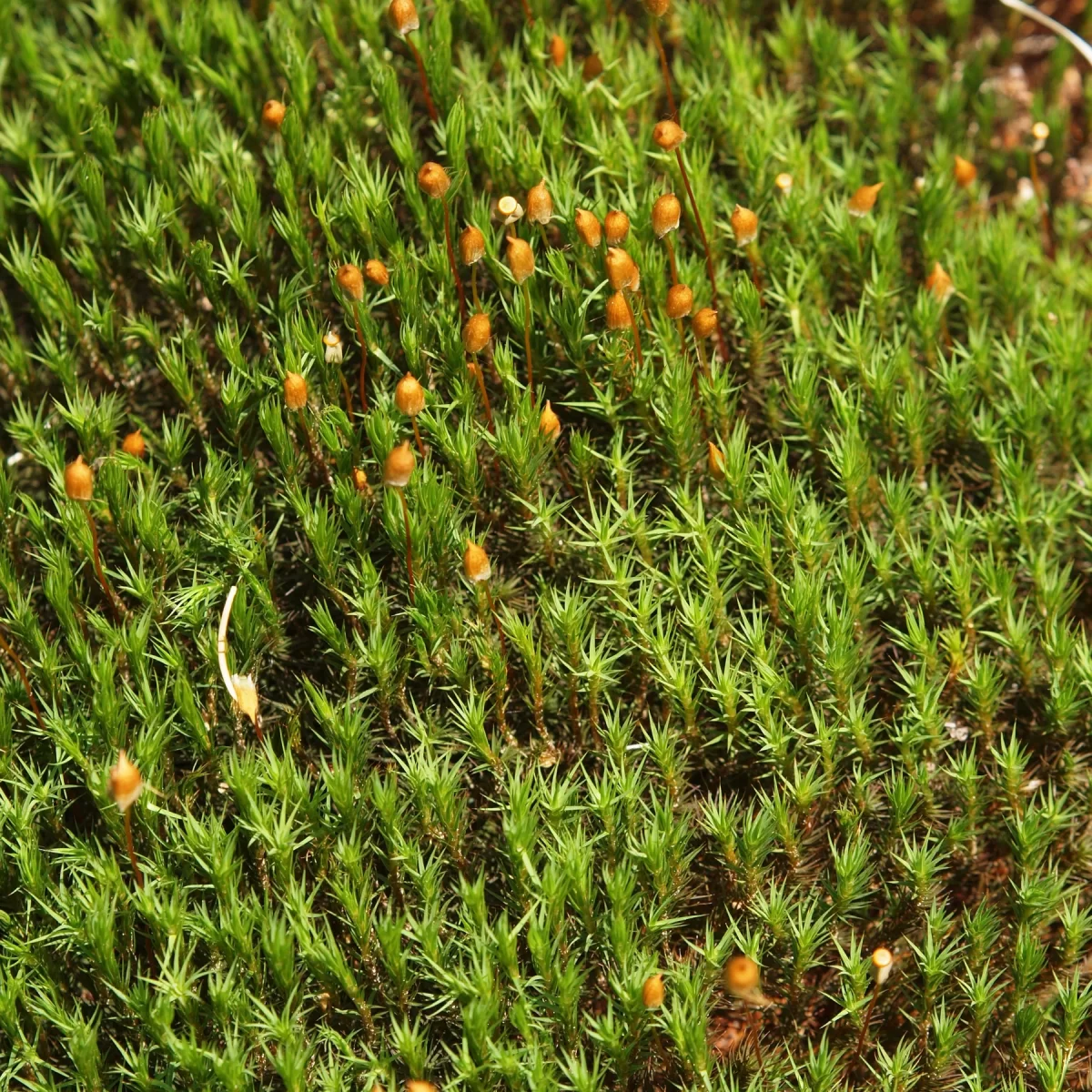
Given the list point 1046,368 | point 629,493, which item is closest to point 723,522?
point 629,493

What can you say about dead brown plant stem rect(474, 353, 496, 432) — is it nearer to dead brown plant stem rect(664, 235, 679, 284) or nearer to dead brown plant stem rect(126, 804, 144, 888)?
dead brown plant stem rect(664, 235, 679, 284)

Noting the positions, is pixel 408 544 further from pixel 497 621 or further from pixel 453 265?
pixel 453 265

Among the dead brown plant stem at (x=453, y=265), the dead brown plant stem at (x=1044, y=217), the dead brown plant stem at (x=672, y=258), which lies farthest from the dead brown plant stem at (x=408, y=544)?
the dead brown plant stem at (x=1044, y=217)

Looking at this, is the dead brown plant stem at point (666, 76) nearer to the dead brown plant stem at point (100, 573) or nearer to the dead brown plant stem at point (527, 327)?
the dead brown plant stem at point (527, 327)

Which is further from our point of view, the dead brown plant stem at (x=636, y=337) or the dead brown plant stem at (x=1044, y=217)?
the dead brown plant stem at (x=1044, y=217)

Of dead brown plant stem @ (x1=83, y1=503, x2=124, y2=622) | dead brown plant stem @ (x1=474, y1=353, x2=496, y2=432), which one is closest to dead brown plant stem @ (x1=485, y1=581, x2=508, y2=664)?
dead brown plant stem @ (x1=474, y1=353, x2=496, y2=432)

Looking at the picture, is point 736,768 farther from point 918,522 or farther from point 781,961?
point 918,522
